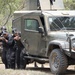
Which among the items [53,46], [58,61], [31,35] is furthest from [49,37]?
[31,35]

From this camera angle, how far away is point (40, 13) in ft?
40.7

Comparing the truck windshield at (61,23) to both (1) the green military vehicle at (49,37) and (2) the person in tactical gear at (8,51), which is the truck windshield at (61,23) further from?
(2) the person in tactical gear at (8,51)

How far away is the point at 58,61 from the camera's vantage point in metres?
11.1

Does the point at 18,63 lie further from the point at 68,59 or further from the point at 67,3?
the point at 67,3

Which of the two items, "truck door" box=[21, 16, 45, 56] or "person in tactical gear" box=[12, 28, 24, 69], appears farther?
"person in tactical gear" box=[12, 28, 24, 69]

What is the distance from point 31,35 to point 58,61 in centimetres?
204

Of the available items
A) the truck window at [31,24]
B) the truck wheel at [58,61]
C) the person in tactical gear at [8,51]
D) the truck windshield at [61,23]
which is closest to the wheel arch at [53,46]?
the truck wheel at [58,61]

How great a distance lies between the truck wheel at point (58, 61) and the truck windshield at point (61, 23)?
0.98 meters

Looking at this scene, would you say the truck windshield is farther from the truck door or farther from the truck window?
the truck window

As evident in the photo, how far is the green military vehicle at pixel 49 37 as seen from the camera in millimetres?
10953

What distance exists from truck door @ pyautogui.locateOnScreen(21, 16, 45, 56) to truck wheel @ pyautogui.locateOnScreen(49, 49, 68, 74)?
33.5 inches

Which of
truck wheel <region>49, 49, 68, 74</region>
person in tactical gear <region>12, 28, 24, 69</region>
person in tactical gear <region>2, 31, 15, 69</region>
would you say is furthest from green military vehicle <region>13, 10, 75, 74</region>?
person in tactical gear <region>2, 31, 15, 69</region>

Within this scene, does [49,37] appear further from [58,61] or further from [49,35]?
[58,61]

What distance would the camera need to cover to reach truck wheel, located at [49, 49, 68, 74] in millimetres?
10922
